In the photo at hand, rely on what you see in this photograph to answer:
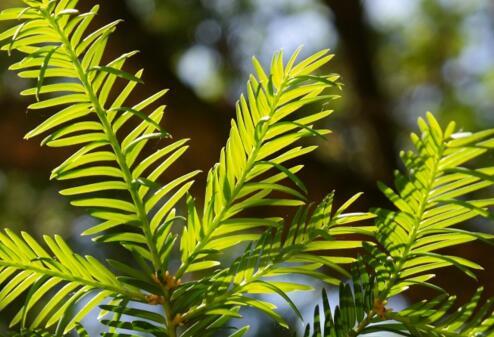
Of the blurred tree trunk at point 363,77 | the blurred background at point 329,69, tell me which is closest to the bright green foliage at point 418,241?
the blurred background at point 329,69

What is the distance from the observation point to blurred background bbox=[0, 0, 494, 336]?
173 centimetres

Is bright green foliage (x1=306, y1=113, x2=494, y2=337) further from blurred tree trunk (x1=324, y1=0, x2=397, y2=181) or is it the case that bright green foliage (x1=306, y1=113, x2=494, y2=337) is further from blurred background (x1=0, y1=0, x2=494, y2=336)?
blurred tree trunk (x1=324, y1=0, x2=397, y2=181)

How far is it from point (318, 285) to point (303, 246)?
128cm

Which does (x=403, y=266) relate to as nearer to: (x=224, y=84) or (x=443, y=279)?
(x=443, y=279)

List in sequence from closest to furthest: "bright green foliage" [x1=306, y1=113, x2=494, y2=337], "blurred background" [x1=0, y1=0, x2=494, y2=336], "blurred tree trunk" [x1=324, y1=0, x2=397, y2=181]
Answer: "bright green foliage" [x1=306, y1=113, x2=494, y2=337] → "blurred background" [x1=0, y1=0, x2=494, y2=336] → "blurred tree trunk" [x1=324, y1=0, x2=397, y2=181]

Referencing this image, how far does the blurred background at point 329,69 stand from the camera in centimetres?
173

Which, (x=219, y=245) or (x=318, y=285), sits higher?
(x=318, y=285)

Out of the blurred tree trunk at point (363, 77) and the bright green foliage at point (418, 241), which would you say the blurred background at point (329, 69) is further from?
the bright green foliage at point (418, 241)

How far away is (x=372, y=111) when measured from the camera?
196cm

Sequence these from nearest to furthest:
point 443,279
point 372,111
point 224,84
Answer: point 443,279, point 372,111, point 224,84

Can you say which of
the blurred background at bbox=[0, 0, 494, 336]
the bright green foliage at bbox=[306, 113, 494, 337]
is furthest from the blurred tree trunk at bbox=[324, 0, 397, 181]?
the bright green foliage at bbox=[306, 113, 494, 337]

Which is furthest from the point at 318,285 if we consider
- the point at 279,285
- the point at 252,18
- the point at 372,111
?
the point at 279,285

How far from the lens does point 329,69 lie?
7.07ft

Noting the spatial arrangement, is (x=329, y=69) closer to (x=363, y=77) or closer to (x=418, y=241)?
(x=363, y=77)
